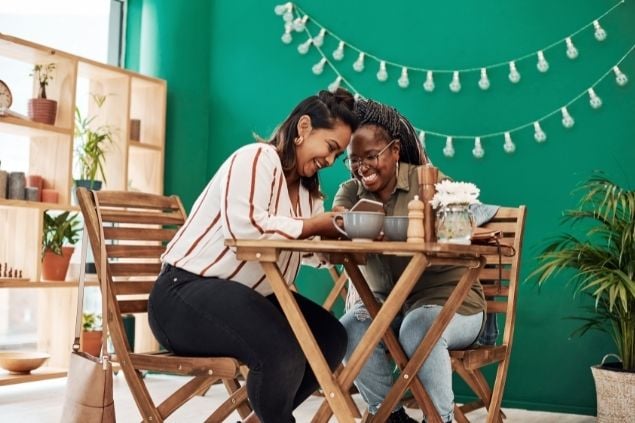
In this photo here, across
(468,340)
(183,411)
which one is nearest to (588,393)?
(468,340)

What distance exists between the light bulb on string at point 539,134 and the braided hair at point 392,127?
143 centimetres

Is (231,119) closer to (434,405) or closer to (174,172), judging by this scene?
(174,172)

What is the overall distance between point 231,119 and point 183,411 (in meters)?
2.07

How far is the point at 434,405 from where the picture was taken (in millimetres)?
2666

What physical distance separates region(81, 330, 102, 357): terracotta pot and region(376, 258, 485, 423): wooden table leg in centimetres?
259

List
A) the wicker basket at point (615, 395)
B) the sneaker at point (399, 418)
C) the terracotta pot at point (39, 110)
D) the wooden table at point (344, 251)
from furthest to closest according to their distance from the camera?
1. the terracotta pot at point (39, 110)
2. the wicker basket at point (615, 395)
3. the sneaker at point (399, 418)
4. the wooden table at point (344, 251)

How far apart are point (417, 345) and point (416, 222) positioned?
593 millimetres

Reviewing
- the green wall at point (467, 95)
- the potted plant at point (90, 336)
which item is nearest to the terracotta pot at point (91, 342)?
the potted plant at point (90, 336)

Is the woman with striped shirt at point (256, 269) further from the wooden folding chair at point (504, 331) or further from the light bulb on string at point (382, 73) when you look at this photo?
the light bulb on string at point (382, 73)

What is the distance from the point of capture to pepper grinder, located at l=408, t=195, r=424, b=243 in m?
2.23

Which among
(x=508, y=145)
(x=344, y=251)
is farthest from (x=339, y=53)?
(x=344, y=251)

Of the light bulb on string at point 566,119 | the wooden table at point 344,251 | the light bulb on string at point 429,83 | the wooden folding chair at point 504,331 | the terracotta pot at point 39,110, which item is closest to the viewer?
the wooden table at point 344,251

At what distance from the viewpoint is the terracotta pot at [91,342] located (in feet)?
15.5

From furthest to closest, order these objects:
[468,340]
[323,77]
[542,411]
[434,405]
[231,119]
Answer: [231,119]
[323,77]
[542,411]
[468,340]
[434,405]
